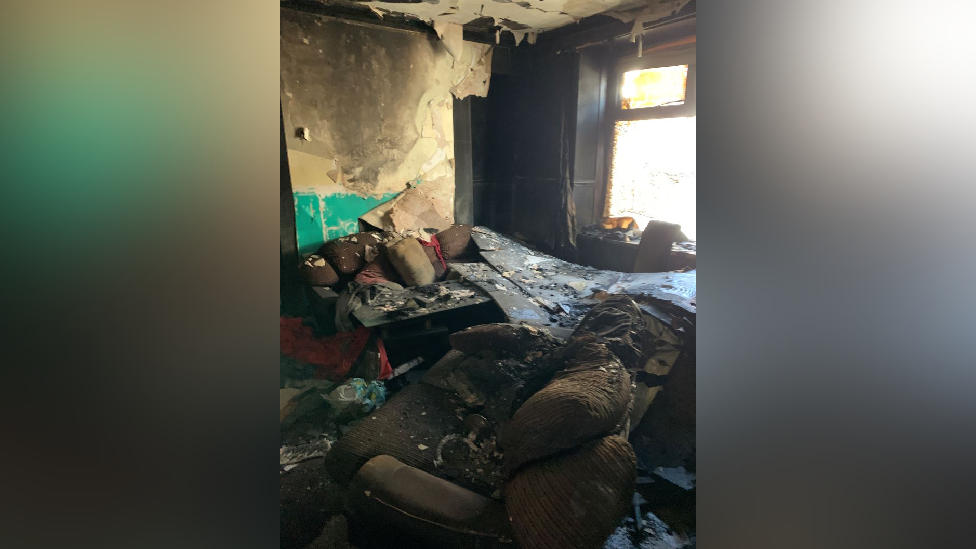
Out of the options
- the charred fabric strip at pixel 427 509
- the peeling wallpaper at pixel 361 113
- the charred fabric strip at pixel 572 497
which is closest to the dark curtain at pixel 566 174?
the peeling wallpaper at pixel 361 113

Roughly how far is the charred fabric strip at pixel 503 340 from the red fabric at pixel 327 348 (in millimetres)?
442

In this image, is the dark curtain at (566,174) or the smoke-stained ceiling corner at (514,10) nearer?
the smoke-stained ceiling corner at (514,10)

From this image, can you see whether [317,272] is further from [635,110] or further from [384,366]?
[635,110]

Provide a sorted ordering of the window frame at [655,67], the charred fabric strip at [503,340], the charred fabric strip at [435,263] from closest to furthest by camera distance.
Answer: the charred fabric strip at [503,340], the charred fabric strip at [435,263], the window frame at [655,67]

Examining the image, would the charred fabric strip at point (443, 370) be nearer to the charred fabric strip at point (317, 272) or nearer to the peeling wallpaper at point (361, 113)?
the charred fabric strip at point (317, 272)

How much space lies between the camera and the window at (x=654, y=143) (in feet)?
12.5

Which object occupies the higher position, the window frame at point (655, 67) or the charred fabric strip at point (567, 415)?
the window frame at point (655, 67)

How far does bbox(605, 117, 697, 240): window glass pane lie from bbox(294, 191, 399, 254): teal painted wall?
2270mm

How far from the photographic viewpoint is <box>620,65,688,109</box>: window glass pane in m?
3.85

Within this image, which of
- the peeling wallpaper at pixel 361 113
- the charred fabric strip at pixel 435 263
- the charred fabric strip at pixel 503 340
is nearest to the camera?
the charred fabric strip at pixel 503 340

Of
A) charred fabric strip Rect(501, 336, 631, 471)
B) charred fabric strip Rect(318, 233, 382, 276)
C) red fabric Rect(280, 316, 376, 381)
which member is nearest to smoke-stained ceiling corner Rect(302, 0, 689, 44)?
charred fabric strip Rect(318, 233, 382, 276)

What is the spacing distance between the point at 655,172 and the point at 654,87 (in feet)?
2.32
